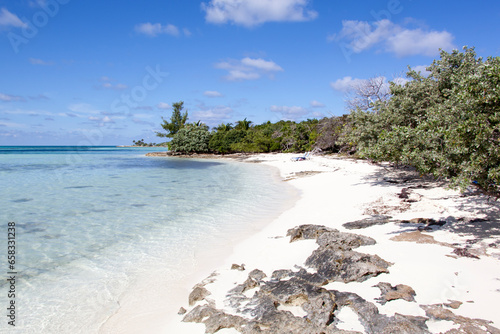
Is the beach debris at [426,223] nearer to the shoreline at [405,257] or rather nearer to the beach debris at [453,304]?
the shoreline at [405,257]

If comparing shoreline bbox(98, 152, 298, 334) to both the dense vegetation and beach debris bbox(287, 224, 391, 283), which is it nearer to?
beach debris bbox(287, 224, 391, 283)

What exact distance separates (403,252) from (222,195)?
11.4m

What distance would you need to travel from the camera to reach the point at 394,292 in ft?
14.3

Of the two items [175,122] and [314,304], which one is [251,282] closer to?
[314,304]

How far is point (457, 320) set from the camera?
365 cm

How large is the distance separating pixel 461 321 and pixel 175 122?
75.9 m

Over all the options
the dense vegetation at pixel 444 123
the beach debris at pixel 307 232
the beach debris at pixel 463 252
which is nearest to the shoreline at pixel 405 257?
the beach debris at pixel 463 252

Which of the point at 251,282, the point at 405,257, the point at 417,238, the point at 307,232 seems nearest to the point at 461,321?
the point at 405,257

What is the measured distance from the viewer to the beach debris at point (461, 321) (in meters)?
3.42

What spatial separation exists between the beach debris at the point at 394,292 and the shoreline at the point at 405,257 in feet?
0.20

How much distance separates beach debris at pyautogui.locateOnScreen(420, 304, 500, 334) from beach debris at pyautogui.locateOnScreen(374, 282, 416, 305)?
25cm

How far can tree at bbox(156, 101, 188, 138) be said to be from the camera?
74.0 meters

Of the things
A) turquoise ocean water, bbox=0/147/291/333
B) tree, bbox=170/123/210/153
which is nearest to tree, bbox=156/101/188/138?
tree, bbox=170/123/210/153

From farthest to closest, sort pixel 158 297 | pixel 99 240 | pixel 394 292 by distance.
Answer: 1. pixel 99 240
2. pixel 158 297
3. pixel 394 292
